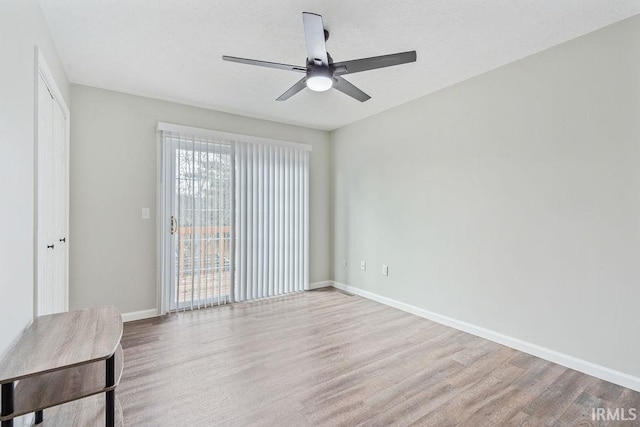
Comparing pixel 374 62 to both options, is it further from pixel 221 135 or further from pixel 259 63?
pixel 221 135

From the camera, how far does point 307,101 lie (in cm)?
Result: 360

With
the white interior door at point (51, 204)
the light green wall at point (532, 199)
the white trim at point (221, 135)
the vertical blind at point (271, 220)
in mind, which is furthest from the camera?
the vertical blind at point (271, 220)

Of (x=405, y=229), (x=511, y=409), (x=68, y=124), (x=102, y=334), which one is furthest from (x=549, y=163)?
(x=68, y=124)

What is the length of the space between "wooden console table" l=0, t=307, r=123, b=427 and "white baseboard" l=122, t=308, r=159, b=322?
1655 mm

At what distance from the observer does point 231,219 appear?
392 cm

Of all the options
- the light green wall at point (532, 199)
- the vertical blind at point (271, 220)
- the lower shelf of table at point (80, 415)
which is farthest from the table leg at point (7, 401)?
the light green wall at point (532, 199)

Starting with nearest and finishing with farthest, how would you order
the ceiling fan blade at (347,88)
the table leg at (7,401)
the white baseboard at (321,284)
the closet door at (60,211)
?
the table leg at (7,401), the ceiling fan blade at (347,88), the closet door at (60,211), the white baseboard at (321,284)

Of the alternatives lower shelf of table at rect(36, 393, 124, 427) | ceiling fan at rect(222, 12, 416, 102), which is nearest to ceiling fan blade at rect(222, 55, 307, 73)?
ceiling fan at rect(222, 12, 416, 102)

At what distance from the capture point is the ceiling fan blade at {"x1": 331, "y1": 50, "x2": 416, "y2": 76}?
1927mm

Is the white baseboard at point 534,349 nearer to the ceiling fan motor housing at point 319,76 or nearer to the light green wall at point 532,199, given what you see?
the light green wall at point 532,199

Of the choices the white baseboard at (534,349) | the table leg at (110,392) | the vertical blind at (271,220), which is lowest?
the white baseboard at (534,349)

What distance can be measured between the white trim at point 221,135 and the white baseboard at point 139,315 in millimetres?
2064

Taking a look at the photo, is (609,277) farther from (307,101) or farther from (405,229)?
(307,101)

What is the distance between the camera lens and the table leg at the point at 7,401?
1.14 metres
